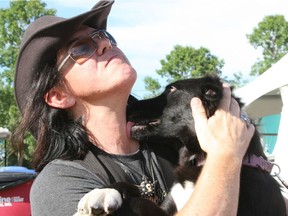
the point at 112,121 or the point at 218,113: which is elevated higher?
the point at 218,113

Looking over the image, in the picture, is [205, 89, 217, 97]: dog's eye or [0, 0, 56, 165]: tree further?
[0, 0, 56, 165]: tree

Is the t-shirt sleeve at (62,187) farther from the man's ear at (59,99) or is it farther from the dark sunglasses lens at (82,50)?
the dark sunglasses lens at (82,50)

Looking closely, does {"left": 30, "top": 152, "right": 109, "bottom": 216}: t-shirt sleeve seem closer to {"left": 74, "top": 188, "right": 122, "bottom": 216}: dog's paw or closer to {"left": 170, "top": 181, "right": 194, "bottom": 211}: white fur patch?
{"left": 74, "top": 188, "right": 122, "bottom": 216}: dog's paw

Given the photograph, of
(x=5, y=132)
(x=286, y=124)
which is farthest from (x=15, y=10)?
(x=286, y=124)

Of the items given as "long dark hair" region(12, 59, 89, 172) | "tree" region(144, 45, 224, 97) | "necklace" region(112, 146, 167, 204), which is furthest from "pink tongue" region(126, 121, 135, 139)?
"tree" region(144, 45, 224, 97)

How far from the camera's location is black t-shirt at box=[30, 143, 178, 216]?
2.41 metres

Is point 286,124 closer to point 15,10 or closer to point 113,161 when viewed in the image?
point 113,161

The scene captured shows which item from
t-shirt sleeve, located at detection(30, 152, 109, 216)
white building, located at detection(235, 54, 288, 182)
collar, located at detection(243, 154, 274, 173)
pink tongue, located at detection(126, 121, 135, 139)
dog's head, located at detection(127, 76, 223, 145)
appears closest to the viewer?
t-shirt sleeve, located at detection(30, 152, 109, 216)

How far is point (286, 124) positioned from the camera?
6.81 meters

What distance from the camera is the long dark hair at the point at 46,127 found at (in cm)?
272

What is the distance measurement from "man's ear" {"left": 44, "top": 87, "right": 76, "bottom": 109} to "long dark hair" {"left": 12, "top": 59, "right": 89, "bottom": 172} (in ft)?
0.08

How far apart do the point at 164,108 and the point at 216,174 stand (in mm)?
1076

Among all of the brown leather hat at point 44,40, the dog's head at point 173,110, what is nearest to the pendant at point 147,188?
the dog's head at point 173,110

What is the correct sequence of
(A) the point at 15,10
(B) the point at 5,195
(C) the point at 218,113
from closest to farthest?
(C) the point at 218,113 → (B) the point at 5,195 → (A) the point at 15,10
